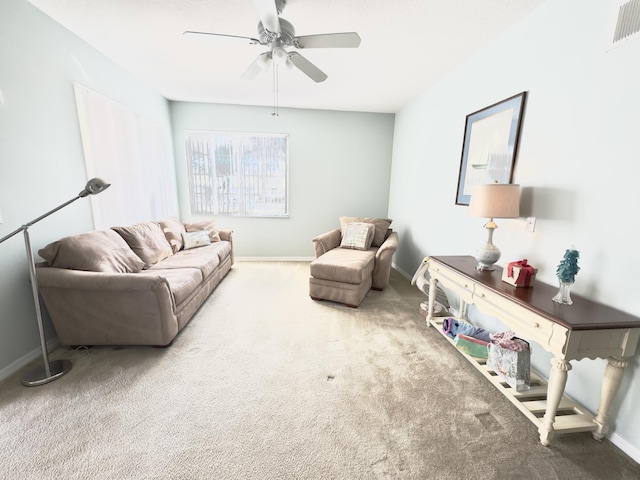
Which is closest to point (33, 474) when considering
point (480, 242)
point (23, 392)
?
point (23, 392)

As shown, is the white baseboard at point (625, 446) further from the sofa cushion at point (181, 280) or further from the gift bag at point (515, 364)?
the sofa cushion at point (181, 280)

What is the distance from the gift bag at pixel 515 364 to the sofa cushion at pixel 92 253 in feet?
9.82

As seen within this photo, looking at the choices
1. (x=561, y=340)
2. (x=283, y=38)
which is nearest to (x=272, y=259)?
(x=283, y=38)

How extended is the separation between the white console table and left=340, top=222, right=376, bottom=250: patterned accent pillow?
6.62ft

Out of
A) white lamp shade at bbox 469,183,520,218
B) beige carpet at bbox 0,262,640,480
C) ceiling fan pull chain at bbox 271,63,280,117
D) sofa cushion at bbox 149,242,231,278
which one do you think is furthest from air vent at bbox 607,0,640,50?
sofa cushion at bbox 149,242,231,278

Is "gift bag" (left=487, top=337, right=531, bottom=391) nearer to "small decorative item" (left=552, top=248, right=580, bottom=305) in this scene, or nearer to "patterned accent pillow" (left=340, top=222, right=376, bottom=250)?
"small decorative item" (left=552, top=248, right=580, bottom=305)

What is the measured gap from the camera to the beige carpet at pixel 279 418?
1263 millimetres

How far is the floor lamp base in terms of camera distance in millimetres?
1732

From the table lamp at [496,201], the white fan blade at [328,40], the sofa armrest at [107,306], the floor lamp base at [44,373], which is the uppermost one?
the white fan blade at [328,40]

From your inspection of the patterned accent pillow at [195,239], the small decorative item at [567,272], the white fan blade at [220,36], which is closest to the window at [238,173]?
the patterned accent pillow at [195,239]

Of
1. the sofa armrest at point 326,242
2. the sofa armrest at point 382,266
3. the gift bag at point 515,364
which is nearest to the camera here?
the gift bag at point 515,364

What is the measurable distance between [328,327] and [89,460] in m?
1.76

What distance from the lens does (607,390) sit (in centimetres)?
135

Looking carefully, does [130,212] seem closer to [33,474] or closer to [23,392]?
[23,392]
